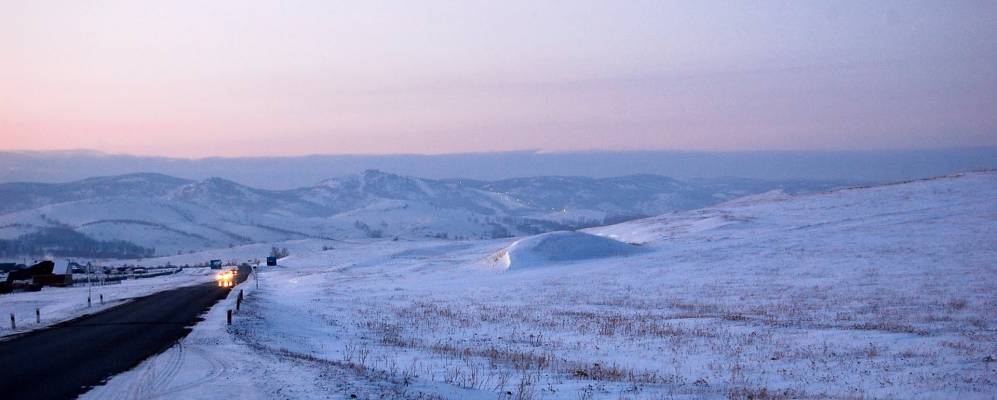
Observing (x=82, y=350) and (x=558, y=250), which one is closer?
(x=82, y=350)

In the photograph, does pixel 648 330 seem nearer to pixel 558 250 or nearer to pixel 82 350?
pixel 82 350

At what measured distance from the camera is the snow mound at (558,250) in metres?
68.1

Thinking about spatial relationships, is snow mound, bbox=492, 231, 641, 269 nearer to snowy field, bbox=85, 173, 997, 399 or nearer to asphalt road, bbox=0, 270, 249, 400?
snowy field, bbox=85, 173, 997, 399

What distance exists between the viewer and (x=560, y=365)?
17.2 metres

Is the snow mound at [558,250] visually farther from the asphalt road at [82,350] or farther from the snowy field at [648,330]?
the asphalt road at [82,350]

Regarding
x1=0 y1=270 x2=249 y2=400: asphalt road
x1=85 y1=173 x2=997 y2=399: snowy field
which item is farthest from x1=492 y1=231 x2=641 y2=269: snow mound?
x1=0 y1=270 x2=249 y2=400: asphalt road

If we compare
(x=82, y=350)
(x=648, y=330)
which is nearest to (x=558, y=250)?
(x=648, y=330)

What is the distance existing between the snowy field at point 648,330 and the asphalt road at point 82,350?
0.82 m

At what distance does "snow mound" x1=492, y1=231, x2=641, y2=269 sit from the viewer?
68.1m

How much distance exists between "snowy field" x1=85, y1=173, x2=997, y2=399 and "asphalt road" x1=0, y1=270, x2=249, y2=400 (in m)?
0.82

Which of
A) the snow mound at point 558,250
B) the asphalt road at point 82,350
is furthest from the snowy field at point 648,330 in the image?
the snow mound at point 558,250

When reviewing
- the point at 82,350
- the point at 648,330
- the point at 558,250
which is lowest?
the point at 558,250

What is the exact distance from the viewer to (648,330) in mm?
24219

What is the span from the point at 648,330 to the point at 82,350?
56.1ft
